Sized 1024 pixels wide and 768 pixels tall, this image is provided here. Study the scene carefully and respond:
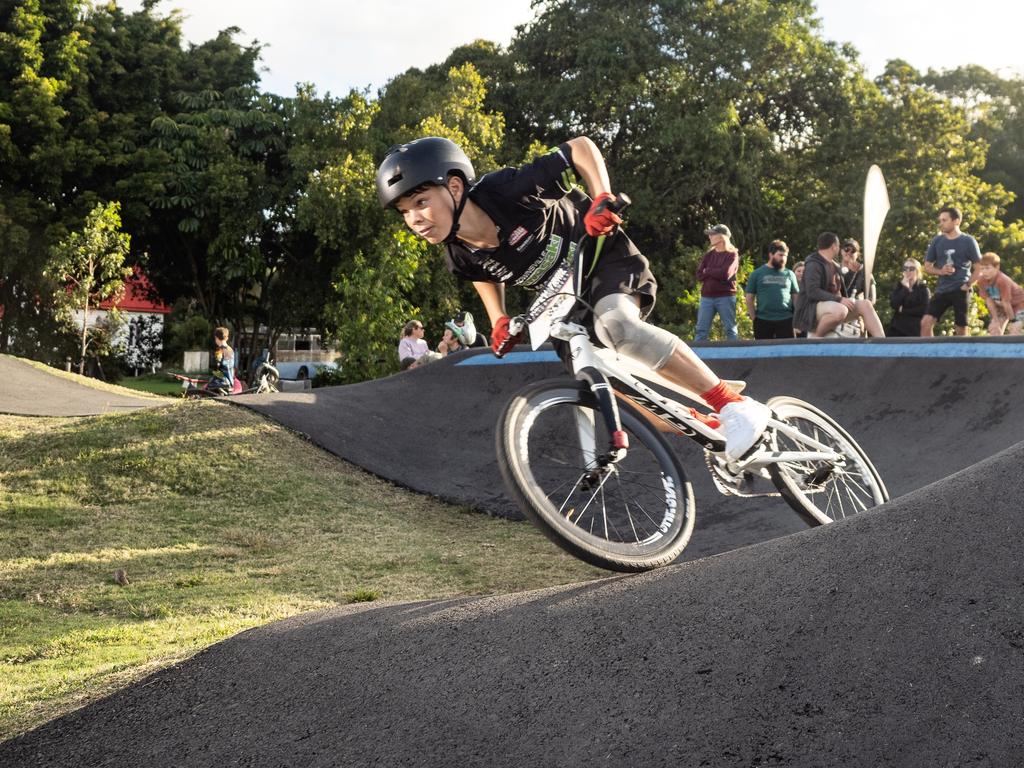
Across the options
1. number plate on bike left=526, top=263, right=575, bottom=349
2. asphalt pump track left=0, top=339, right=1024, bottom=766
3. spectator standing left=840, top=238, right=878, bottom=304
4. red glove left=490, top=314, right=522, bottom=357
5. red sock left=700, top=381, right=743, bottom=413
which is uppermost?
spectator standing left=840, top=238, right=878, bottom=304

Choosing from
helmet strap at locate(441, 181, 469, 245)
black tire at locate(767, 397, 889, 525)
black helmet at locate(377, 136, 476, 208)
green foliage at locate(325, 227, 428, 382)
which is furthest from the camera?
green foliage at locate(325, 227, 428, 382)

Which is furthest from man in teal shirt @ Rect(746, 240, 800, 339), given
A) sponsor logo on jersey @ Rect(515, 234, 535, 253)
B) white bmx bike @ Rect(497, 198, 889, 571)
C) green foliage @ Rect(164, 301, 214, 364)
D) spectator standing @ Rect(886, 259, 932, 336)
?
green foliage @ Rect(164, 301, 214, 364)

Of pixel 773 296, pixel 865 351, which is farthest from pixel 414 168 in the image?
pixel 773 296

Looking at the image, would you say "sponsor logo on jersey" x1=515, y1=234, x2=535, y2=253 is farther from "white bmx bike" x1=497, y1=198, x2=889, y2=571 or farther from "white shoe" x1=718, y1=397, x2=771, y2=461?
"white shoe" x1=718, y1=397, x2=771, y2=461

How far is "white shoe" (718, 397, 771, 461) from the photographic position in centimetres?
415

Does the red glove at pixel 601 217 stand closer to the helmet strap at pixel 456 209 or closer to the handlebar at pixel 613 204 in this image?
the handlebar at pixel 613 204

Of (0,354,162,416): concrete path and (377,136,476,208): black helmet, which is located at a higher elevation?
(377,136,476,208): black helmet

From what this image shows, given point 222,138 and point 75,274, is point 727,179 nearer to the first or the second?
point 222,138

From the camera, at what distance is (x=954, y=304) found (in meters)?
11.7

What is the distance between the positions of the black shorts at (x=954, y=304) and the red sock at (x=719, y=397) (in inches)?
339

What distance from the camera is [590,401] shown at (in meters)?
3.92

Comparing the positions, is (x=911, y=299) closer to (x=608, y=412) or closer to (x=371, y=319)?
(x=608, y=412)

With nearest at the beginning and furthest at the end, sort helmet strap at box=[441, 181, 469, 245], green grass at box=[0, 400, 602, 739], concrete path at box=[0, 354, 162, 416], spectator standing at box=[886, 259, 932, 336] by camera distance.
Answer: helmet strap at box=[441, 181, 469, 245] → green grass at box=[0, 400, 602, 739] → spectator standing at box=[886, 259, 932, 336] → concrete path at box=[0, 354, 162, 416]

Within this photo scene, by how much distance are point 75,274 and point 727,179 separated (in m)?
18.4
